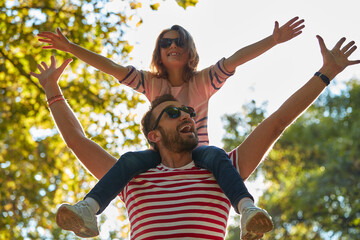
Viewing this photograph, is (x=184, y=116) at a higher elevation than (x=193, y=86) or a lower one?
lower

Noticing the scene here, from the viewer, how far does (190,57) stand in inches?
167

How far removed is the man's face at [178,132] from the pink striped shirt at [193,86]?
23.3 inches

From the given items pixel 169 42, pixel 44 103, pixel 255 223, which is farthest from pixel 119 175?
pixel 44 103

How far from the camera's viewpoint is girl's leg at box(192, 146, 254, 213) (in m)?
2.75

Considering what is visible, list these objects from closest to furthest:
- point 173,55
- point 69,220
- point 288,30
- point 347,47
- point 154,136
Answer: point 69,220 < point 347,47 < point 154,136 < point 288,30 < point 173,55

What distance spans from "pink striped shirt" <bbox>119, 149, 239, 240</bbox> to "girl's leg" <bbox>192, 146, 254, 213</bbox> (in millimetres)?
67

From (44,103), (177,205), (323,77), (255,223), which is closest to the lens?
(255,223)

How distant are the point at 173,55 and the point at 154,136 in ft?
3.49

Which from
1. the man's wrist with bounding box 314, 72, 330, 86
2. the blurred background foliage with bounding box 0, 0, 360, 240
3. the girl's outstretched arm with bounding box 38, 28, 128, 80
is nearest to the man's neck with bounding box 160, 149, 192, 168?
the man's wrist with bounding box 314, 72, 330, 86

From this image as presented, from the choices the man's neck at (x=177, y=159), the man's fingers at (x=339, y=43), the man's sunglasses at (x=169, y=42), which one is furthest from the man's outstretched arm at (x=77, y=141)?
the man's fingers at (x=339, y=43)

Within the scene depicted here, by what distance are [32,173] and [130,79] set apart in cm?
655

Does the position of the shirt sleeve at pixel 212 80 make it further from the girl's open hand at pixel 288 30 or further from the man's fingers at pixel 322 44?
the man's fingers at pixel 322 44

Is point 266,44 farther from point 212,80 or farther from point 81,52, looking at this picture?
point 81,52

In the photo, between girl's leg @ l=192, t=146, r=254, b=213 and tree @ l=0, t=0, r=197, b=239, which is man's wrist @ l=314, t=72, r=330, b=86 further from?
tree @ l=0, t=0, r=197, b=239
